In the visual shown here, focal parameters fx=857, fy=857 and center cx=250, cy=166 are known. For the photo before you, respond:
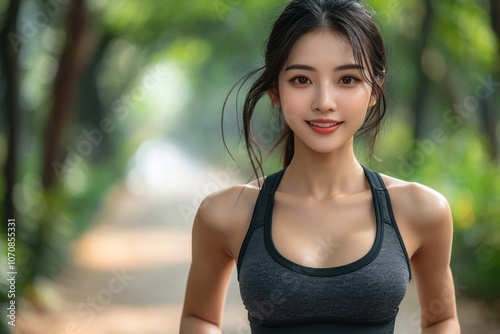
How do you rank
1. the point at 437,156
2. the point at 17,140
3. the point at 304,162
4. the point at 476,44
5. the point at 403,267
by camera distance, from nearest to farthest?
the point at 403,267, the point at 304,162, the point at 17,140, the point at 437,156, the point at 476,44

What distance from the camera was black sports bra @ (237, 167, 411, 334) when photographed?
2031 millimetres

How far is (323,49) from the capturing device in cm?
210

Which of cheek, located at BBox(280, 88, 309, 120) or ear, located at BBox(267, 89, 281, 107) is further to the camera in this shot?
ear, located at BBox(267, 89, 281, 107)

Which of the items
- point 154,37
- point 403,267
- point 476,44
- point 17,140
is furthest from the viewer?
point 154,37

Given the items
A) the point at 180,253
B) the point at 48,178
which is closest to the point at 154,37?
the point at 180,253

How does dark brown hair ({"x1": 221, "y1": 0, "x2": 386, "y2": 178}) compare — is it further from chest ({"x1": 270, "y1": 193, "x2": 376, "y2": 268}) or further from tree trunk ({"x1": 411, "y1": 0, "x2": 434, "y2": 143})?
tree trunk ({"x1": 411, "y1": 0, "x2": 434, "y2": 143})

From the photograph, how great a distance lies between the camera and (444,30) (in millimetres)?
9656

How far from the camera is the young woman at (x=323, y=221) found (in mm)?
2049

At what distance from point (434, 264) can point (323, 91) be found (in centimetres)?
55

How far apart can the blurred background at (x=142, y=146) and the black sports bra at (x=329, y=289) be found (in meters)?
0.77

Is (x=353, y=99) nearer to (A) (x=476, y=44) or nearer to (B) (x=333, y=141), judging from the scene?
(B) (x=333, y=141)

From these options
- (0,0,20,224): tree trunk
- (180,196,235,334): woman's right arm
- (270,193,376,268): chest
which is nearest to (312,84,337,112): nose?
(270,193,376,268): chest

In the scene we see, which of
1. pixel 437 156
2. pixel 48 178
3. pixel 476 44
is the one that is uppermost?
pixel 476 44

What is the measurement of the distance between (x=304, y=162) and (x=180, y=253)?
9510 millimetres
